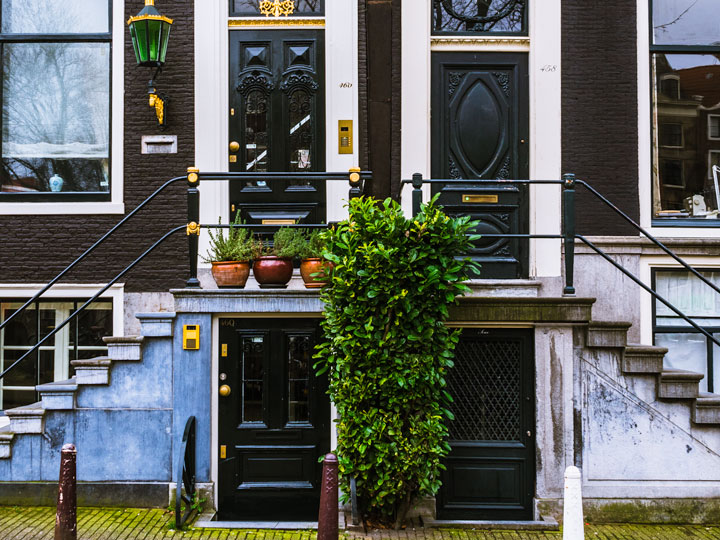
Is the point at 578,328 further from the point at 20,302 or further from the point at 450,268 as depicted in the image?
the point at 20,302

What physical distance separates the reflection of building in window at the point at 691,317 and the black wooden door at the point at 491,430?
2060 mm

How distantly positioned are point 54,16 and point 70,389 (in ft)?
14.6

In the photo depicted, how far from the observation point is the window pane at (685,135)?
27.5 feet

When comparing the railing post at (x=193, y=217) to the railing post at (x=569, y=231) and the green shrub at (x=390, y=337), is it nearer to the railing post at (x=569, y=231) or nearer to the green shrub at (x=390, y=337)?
the green shrub at (x=390, y=337)

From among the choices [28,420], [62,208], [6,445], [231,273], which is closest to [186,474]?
[28,420]

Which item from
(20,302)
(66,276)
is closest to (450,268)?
(66,276)

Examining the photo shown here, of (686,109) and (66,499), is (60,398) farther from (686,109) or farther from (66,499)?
(686,109)

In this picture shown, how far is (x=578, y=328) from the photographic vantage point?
22.9ft

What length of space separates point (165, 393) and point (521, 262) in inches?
156

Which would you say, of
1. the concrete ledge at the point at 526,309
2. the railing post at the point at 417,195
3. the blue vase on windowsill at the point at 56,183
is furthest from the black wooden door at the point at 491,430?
the blue vase on windowsill at the point at 56,183

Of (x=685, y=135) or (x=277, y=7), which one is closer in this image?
(x=277, y=7)

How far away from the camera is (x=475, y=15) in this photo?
8.31m

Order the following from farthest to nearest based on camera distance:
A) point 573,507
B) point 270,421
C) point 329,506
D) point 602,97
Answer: point 602,97
point 270,421
point 329,506
point 573,507

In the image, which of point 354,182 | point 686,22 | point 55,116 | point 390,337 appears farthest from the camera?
point 55,116
